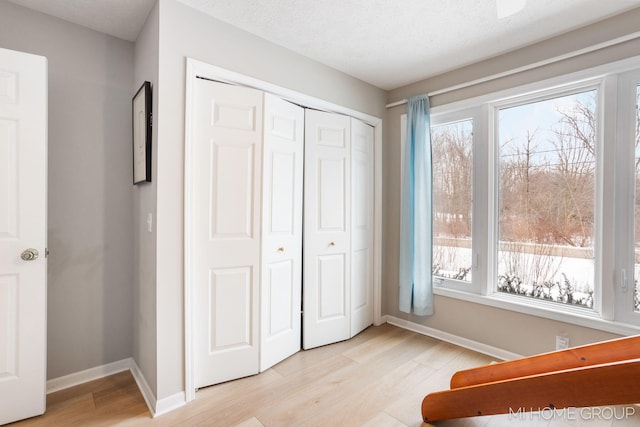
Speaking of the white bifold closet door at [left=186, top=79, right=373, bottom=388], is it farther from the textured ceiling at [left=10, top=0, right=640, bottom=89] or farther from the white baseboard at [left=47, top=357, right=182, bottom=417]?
the textured ceiling at [left=10, top=0, right=640, bottom=89]

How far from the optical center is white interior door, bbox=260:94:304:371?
2.36m

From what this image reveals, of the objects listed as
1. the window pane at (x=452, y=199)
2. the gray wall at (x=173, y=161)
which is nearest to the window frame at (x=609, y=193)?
the window pane at (x=452, y=199)

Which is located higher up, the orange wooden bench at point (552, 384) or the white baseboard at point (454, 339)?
the orange wooden bench at point (552, 384)

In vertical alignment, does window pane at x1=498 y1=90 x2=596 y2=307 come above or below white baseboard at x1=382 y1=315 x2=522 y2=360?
above

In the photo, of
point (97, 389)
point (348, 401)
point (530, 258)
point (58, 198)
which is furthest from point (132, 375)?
point (530, 258)

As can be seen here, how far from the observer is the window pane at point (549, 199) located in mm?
2246

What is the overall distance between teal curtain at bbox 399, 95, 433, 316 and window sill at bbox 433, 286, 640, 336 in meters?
0.27

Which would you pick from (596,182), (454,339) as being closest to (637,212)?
(596,182)

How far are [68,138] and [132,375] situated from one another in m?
1.77

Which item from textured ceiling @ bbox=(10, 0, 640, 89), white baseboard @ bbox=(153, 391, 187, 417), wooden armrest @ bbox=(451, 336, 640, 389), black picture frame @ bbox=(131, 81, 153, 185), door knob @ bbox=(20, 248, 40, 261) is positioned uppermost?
textured ceiling @ bbox=(10, 0, 640, 89)

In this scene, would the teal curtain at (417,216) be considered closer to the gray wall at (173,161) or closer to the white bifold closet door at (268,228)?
the white bifold closet door at (268,228)

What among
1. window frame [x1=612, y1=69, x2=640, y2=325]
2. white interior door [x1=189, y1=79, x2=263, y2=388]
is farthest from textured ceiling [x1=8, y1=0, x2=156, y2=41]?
window frame [x1=612, y1=69, x2=640, y2=325]

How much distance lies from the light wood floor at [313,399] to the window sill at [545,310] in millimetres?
456

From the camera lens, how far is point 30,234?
1786 millimetres
